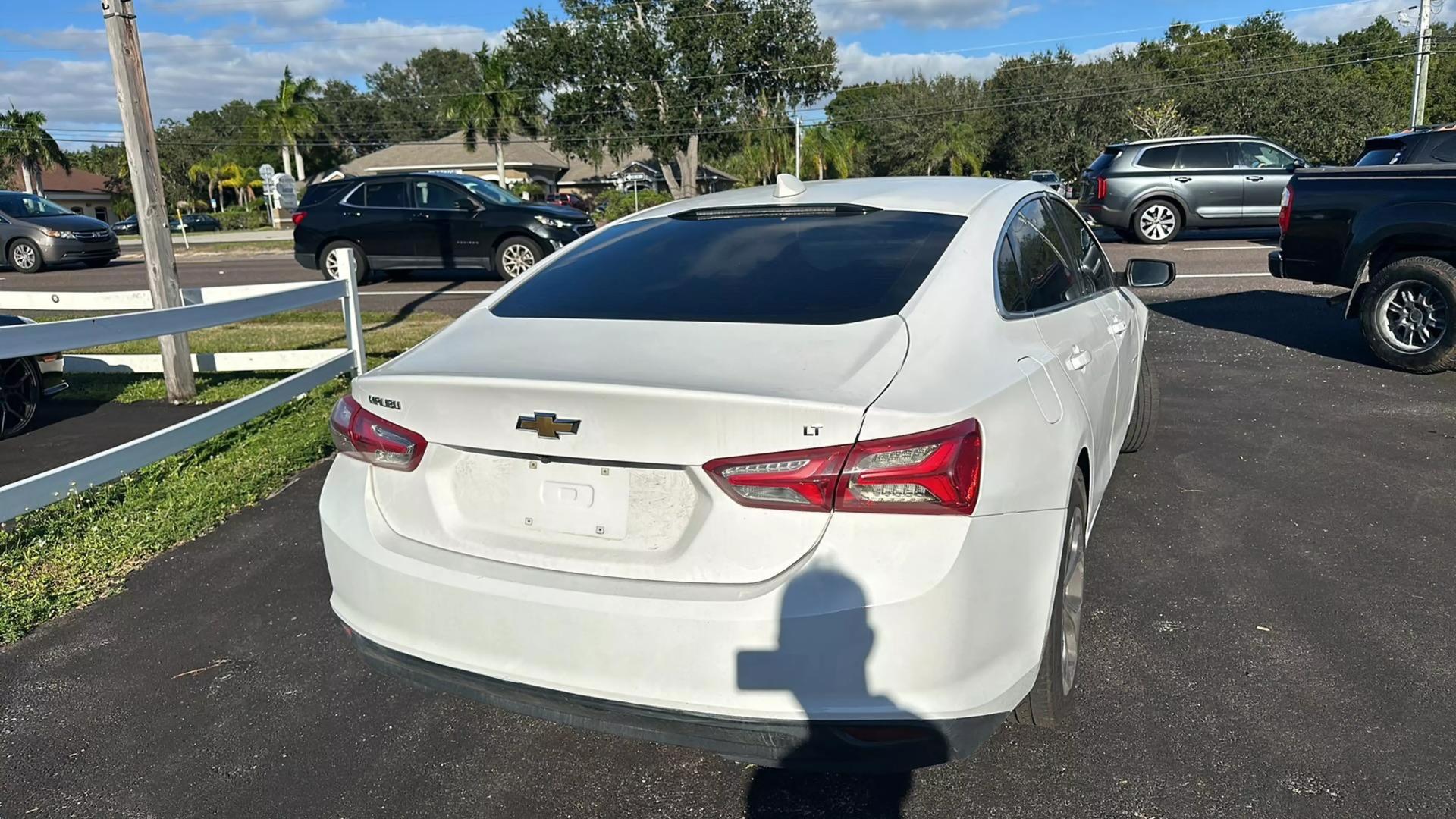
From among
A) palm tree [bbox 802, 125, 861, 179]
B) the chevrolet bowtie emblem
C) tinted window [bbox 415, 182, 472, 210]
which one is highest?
palm tree [bbox 802, 125, 861, 179]

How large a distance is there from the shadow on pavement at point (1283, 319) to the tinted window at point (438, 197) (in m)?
9.66

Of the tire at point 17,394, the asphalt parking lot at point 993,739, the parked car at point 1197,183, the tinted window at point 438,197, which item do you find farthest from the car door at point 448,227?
the parked car at point 1197,183

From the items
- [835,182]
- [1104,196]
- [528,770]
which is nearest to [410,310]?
[835,182]

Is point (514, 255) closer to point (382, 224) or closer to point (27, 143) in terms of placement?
point (382, 224)

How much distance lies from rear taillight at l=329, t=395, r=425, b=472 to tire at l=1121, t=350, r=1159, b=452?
3.95 metres

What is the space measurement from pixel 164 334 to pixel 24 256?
19097 mm

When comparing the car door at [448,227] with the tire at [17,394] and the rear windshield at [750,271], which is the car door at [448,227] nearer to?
the tire at [17,394]

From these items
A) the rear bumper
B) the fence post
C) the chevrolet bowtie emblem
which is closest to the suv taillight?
the chevrolet bowtie emblem

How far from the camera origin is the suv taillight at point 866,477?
215 centimetres

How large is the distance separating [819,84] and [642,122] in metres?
8.88

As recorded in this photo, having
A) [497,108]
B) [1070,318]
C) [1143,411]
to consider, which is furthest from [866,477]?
[497,108]

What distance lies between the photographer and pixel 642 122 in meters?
46.3

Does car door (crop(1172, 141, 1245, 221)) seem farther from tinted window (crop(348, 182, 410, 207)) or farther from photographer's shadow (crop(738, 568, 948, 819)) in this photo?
photographer's shadow (crop(738, 568, 948, 819))

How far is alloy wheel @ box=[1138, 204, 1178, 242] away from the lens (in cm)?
1780
